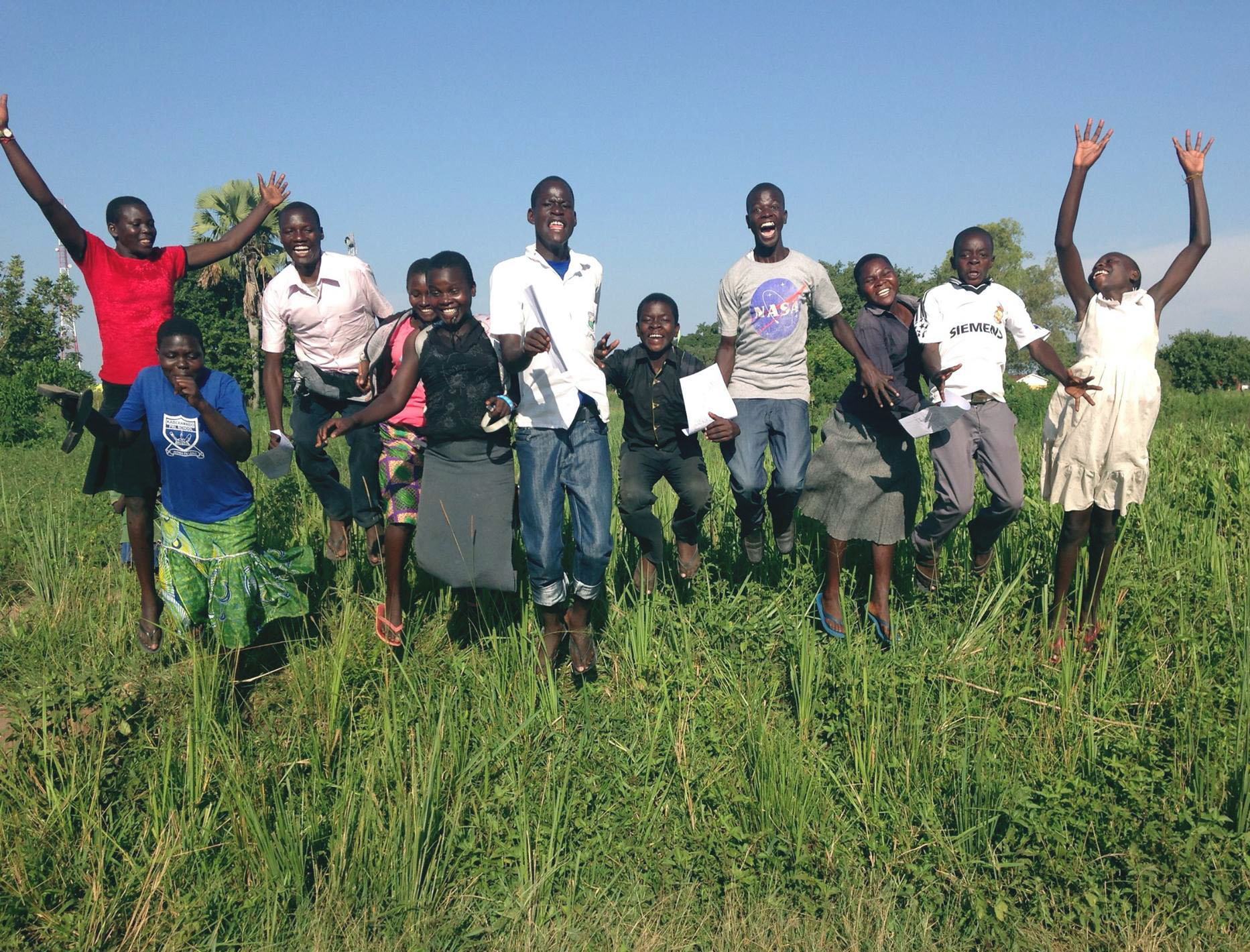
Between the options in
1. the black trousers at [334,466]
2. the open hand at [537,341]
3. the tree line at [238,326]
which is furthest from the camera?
the tree line at [238,326]

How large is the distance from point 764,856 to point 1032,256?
6020cm

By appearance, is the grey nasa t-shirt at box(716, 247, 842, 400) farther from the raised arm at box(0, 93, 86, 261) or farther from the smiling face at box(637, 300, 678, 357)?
the raised arm at box(0, 93, 86, 261)

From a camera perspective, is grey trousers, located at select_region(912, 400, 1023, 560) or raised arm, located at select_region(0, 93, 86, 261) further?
grey trousers, located at select_region(912, 400, 1023, 560)

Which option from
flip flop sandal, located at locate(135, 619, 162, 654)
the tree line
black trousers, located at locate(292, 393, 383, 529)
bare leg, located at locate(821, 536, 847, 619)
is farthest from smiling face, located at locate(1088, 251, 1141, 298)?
the tree line

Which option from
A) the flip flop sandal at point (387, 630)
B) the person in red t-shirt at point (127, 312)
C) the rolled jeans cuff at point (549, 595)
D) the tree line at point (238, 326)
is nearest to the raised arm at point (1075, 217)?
the rolled jeans cuff at point (549, 595)

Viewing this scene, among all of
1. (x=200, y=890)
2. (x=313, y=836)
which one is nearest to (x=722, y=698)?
(x=313, y=836)

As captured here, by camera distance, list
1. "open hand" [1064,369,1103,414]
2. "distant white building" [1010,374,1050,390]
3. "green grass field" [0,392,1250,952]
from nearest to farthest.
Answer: "green grass field" [0,392,1250,952] → "open hand" [1064,369,1103,414] → "distant white building" [1010,374,1050,390]

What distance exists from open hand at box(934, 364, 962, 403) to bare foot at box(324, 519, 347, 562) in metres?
3.98

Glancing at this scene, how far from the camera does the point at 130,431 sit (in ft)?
15.0

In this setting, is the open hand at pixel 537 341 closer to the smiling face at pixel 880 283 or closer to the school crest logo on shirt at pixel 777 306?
the school crest logo on shirt at pixel 777 306

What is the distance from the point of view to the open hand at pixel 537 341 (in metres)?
4.39

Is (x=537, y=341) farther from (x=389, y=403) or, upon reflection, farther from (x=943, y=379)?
(x=943, y=379)

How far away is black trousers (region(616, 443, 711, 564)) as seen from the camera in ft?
18.2

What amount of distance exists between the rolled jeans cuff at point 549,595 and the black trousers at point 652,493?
945 millimetres
